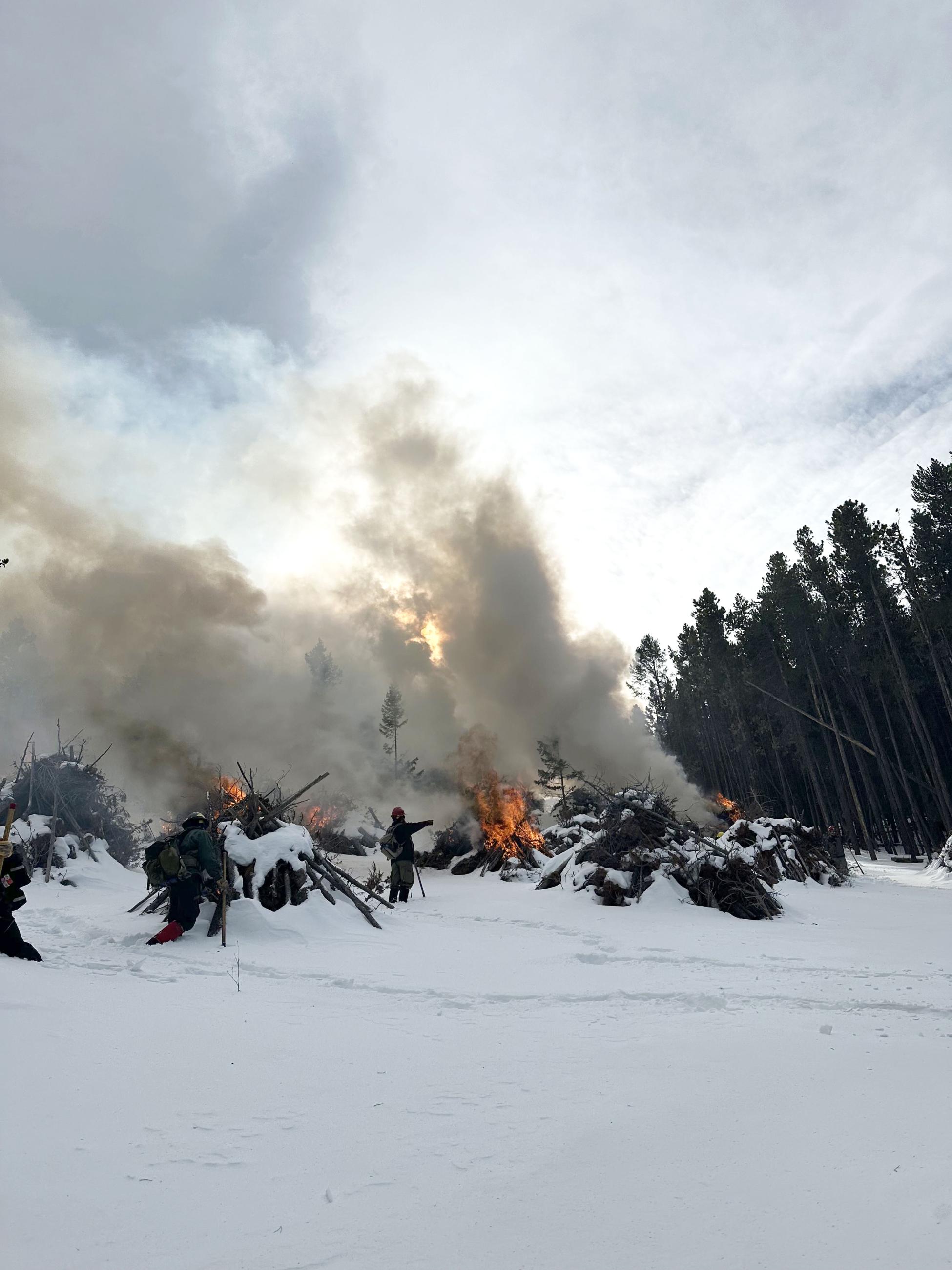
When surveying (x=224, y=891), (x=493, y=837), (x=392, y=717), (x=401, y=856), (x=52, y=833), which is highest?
(x=392, y=717)

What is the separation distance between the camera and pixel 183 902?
7.21 metres

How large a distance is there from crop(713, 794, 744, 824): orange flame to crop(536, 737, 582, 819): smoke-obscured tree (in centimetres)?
701

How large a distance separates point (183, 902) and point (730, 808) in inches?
967

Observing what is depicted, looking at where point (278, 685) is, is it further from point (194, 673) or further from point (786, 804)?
point (786, 804)

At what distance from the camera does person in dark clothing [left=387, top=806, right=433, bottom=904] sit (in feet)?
41.0

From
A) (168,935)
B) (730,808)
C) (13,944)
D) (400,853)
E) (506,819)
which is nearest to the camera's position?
(13,944)

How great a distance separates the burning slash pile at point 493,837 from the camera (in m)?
20.4

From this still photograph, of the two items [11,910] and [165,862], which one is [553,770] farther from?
[11,910]

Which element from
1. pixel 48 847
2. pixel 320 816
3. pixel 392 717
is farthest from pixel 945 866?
pixel 392 717

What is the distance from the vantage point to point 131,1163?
2.22 meters

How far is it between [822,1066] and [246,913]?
21.0 ft

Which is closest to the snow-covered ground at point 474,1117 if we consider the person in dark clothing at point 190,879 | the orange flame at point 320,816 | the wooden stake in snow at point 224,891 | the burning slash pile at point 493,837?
the wooden stake in snow at point 224,891

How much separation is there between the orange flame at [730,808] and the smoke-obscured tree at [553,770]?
7.01 metres

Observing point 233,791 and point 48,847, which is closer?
point 48,847
